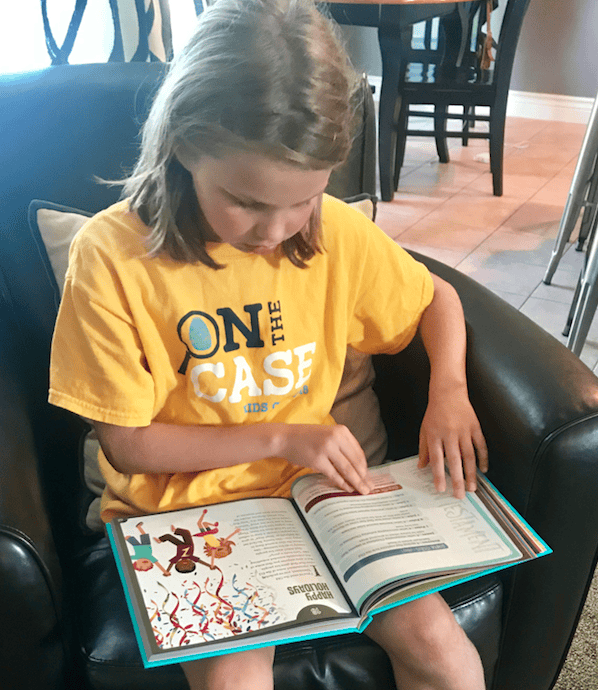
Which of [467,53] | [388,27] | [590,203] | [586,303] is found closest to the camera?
[586,303]

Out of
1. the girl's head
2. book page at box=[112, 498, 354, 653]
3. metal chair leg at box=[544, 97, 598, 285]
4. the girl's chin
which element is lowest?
metal chair leg at box=[544, 97, 598, 285]

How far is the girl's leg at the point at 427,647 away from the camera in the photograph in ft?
2.48

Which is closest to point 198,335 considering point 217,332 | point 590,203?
point 217,332

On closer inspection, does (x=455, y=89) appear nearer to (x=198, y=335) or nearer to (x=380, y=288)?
(x=380, y=288)

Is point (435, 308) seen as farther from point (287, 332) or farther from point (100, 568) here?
point (100, 568)

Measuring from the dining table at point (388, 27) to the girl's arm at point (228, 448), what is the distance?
2244mm

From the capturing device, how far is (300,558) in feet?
2.57

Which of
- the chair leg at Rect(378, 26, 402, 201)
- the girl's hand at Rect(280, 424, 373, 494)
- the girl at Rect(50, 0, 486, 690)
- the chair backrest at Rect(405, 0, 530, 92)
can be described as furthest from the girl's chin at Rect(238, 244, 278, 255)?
the chair backrest at Rect(405, 0, 530, 92)

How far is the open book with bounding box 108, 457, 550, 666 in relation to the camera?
0.70 m

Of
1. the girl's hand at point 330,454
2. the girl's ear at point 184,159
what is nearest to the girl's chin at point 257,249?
the girl's ear at point 184,159

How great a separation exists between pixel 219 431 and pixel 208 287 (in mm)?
182

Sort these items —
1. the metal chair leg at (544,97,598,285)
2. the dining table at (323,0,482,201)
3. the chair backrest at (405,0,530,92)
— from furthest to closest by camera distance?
1. the chair backrest at (405,0,530,92)
2. the dining table at (323,0,482,201)
3. the metal chair leg at (544,97,598,285)

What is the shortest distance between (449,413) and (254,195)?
379 millimetres

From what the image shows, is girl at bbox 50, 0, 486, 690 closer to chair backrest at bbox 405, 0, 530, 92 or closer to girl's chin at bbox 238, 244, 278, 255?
girl's chin at bbox 238, 244, 278, 255
